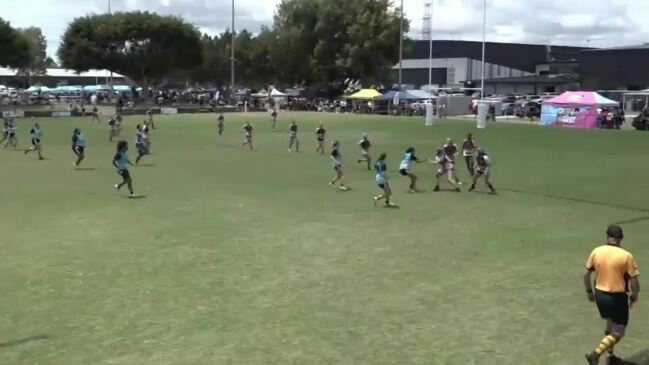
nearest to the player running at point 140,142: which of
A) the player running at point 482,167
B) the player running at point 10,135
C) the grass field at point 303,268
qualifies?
the grass field at point 303,268

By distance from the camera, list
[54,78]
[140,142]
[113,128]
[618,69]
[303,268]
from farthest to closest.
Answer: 1. [54,78]
2. [618,69]
3. [113,128]
4. [140,142]
5. [303,268]

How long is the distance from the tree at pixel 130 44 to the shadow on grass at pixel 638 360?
289 feet

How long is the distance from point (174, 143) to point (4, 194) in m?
19.2

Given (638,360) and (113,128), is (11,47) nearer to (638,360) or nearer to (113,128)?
(113,128)

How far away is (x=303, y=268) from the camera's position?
12.3m

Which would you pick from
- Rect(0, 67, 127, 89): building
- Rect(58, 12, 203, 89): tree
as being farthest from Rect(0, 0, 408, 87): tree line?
Rect(0, 67, 127, 89): building

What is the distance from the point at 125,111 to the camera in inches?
2778

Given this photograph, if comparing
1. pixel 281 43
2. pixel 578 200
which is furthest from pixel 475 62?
pixel 578 200

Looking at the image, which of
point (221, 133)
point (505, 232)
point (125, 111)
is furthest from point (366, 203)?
point (125, 111)

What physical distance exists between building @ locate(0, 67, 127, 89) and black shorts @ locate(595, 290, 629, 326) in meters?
133

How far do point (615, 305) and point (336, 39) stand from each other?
84754 mm

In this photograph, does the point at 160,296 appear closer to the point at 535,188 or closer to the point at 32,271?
the point at 32,271

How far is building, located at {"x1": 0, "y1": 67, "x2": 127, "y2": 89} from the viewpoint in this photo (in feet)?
453

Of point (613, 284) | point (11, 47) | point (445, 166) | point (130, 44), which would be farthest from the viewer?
point (130, 44)
